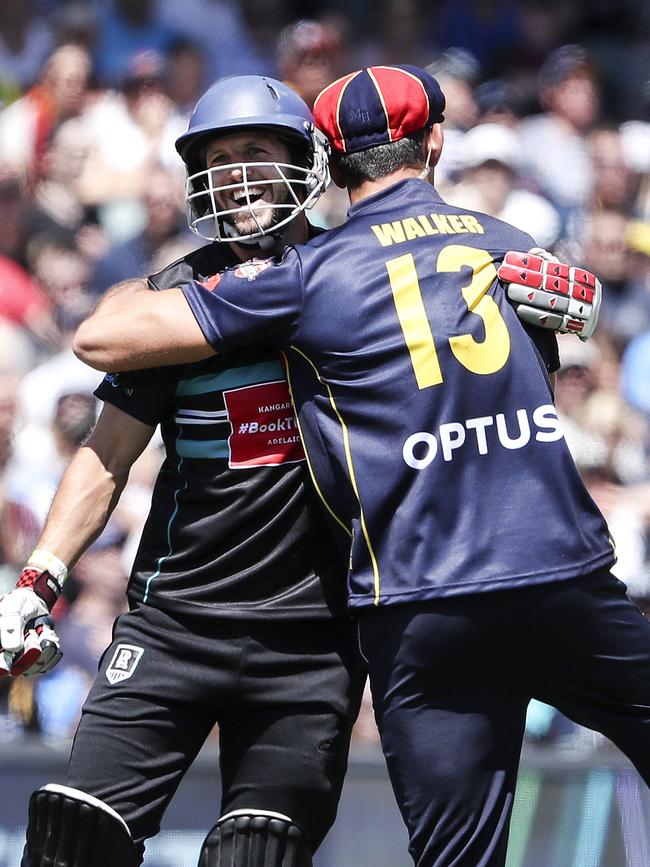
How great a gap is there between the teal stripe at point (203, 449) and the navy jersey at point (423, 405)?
0.29 meters

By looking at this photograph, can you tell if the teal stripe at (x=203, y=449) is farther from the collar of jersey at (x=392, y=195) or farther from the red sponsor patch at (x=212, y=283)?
the collar of jersey at (x=392, y=195)

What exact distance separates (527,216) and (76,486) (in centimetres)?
483

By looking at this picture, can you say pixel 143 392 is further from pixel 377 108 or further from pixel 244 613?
pixel 377 108

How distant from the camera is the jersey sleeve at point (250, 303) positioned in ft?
9.78

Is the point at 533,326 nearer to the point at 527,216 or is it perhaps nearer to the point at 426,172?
the point at 426,172

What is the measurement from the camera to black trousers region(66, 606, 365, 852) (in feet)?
10.5

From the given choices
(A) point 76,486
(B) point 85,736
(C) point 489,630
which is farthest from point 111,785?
(C) point 489,630

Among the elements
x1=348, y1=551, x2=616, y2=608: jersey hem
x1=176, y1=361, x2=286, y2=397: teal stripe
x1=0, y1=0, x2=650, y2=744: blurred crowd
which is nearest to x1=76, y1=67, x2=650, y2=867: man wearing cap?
x1=348, y1=551, x2=616, y2=608: jersey hem

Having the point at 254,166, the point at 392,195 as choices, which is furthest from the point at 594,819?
the point at 254,166

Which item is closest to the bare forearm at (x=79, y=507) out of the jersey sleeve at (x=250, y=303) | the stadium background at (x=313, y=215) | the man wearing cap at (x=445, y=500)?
the man wearing cap at (x=445, y=500)

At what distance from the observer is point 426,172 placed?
10.5 feet

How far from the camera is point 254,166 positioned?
3.24 m

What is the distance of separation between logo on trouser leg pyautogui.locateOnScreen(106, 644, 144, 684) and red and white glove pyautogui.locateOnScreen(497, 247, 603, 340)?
3.76ft

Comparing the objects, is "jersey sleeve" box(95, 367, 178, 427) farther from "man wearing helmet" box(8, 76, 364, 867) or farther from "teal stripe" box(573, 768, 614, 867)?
"teal stripe" box(573, 768, 614, 867)
